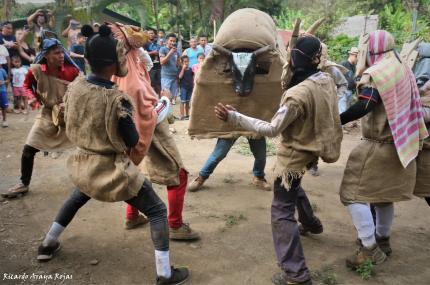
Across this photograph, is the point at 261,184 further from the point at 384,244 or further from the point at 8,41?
the point at 8,41

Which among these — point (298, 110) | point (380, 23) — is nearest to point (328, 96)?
point (298, 110)

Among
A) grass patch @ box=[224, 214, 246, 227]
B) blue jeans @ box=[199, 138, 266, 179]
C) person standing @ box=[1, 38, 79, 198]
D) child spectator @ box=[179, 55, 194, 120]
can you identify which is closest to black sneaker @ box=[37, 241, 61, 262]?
person standing @ box=[1, 38, 79, 198]

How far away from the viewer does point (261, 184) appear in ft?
17.1

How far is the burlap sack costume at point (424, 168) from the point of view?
341 cm

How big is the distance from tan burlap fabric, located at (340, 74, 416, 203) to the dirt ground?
0.63 meters

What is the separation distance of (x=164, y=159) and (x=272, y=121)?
1.16m

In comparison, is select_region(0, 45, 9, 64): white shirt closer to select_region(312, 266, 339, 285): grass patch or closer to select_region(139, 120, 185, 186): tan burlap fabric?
select_region(139, 120, 185, 186): tan burlap fabric

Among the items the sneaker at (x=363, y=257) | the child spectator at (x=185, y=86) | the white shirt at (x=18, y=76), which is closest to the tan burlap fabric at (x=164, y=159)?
the sneaker at (x=363, y=257)

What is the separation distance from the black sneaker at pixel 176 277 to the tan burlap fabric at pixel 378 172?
1.39 m

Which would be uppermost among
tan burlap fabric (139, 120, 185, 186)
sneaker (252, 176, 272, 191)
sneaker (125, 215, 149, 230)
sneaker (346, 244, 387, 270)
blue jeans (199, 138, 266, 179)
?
tan burlap fabric (139, 120, 185, 186)

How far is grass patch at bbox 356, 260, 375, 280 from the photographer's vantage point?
125 inches

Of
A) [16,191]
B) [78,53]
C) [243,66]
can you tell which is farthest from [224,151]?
[78,53]

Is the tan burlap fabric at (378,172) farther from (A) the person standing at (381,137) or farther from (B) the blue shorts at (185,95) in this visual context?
(B) the blue shorts at (185,95)

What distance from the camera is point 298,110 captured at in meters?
2.76
